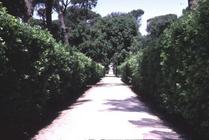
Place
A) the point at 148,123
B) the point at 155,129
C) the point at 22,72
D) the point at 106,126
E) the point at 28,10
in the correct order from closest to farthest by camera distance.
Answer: the point at 22,72
the point at 155,129
the point at 106,126
the point at 148,123
the point at 28,10

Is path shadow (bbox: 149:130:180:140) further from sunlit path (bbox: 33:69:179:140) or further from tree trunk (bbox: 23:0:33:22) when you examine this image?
tree trunk (bbox: 23:0:33:22)

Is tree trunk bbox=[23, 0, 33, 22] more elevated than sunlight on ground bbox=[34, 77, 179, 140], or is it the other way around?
tree trunk bbox=[23, 0, 33, 22]

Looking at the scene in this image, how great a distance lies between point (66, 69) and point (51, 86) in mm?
3416

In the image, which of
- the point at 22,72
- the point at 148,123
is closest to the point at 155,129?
the point at 148,123

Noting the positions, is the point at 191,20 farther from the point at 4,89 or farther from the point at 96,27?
the point at 96,27

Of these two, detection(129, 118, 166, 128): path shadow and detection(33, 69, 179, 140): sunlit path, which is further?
detection(129, 118, 166, 128): path shadow

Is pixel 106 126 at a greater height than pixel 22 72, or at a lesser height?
lesser

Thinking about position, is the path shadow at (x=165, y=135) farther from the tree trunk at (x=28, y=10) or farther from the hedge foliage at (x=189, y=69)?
the tree trunk at (x=28, y=10)

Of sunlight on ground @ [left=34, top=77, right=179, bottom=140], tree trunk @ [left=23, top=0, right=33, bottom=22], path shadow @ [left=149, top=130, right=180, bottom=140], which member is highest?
tree trunk @ [left=23, top=0, right=33, bottom=22]

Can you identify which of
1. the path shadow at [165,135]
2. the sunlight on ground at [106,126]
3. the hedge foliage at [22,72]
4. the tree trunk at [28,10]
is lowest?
the path shadow at [165,135]

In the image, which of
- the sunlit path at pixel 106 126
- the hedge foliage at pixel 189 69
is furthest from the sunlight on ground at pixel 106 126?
the hedge foliage at pixel 189 69

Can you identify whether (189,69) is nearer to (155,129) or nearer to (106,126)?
(155,129)

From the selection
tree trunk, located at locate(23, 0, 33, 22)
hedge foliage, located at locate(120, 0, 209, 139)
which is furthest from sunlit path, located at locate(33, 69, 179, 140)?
tree trunk, located at locate(23, 0, 33, 22)

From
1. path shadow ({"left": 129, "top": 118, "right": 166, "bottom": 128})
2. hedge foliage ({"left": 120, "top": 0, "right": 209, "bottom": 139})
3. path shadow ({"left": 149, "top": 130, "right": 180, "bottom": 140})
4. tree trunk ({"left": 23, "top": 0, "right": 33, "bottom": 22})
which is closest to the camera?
hedge foliage ({"left": 120, "top": 0, "right": 209, "bottom": 139})
